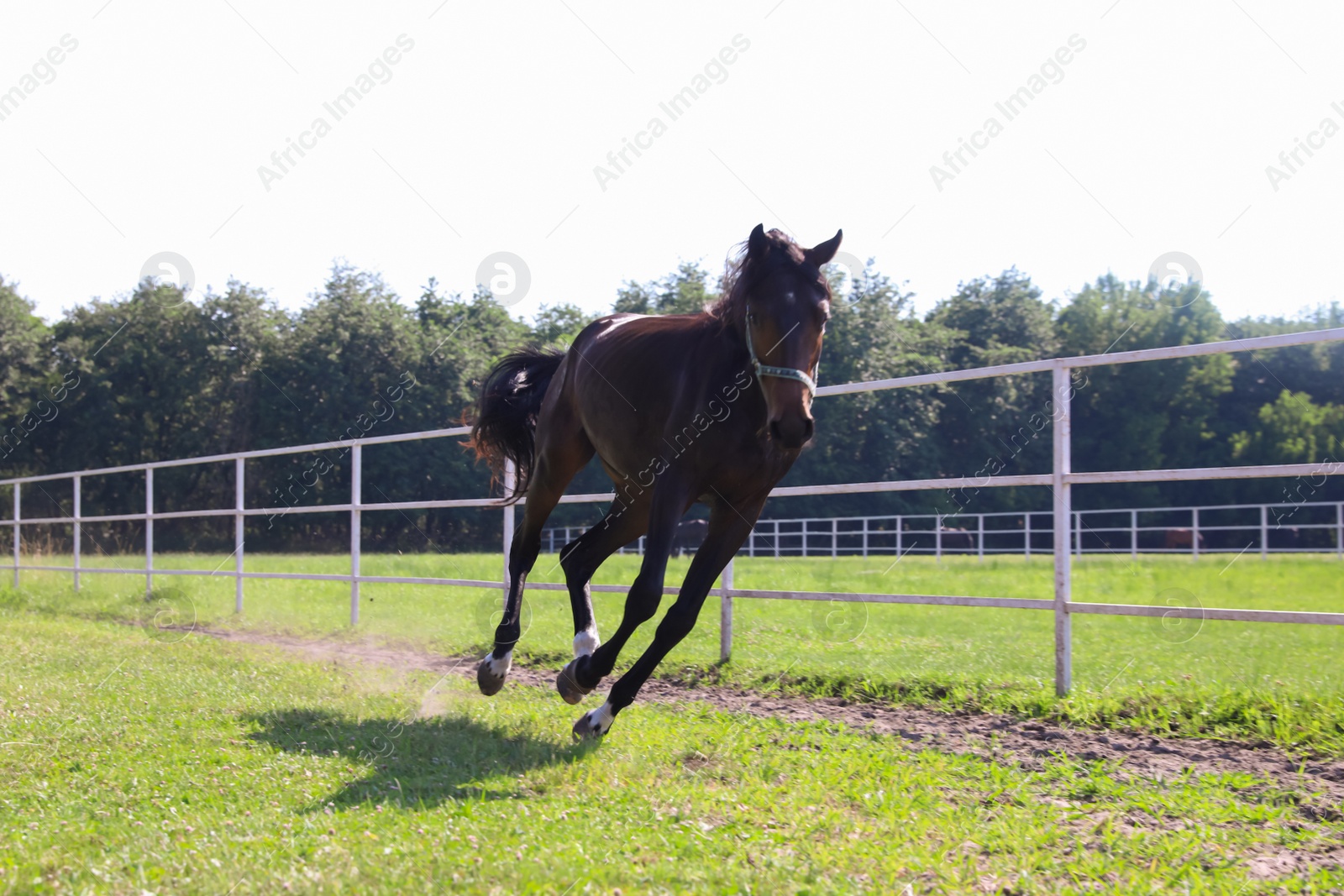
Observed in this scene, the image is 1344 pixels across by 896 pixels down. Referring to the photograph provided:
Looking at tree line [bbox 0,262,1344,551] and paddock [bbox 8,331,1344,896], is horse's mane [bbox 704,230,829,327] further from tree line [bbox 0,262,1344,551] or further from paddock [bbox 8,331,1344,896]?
tree line [bbox 0,262,1344,551]

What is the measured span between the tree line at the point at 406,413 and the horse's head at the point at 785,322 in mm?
25034

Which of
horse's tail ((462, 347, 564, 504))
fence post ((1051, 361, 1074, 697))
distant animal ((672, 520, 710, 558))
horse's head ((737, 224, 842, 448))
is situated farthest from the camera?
distant animal ((672, 520, 710, 558))

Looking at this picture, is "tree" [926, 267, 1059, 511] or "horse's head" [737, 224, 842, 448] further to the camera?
"tree" [926, 267, 1059, 511]

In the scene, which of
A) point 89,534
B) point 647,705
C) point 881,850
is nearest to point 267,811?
point 881,850

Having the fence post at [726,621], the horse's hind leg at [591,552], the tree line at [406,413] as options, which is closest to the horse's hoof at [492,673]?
the horse's hind leg at [591,552]

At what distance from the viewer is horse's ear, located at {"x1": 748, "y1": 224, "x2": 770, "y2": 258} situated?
3.94 metres

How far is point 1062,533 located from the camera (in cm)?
494

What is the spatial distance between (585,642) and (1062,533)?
7.85 feet

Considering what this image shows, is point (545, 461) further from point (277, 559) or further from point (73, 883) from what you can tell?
point (277, 559)

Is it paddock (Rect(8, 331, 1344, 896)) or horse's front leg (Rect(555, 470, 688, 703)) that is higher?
horse's front leg (Rect(555, 470, 688, 703))

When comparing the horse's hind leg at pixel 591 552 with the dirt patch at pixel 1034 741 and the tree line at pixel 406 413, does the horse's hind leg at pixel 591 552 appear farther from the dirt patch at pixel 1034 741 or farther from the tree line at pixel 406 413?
the tree line at pixel 406 413

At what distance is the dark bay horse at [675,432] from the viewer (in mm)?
3795

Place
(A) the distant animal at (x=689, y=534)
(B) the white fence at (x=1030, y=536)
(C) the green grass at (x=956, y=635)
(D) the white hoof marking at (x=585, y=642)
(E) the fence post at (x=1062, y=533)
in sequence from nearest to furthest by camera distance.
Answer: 1. (C) the green grass at (x=956, y=635)
2. (D) the white hoof marking at (x=585, y=642)
3. (E) the fence post at (x=1062, y=533)
4. (A) the distant animal at (x=689, y=534)
5. (B) the white fence at (x=1030, y=536)

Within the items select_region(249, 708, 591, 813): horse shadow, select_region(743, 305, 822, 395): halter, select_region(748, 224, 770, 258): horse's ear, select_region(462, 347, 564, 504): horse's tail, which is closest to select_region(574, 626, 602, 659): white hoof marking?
select_region(249, 708, 591, 813): horse shadow
